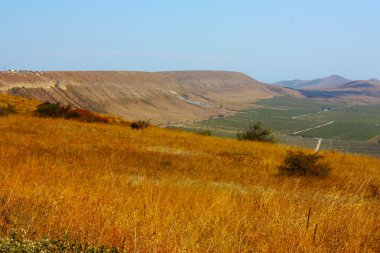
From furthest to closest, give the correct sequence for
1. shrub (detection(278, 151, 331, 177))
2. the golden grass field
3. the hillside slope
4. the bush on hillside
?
the hillside slope, the bush on hillside, shrub (detection(278, 151, 331, 177)), the golden grass field

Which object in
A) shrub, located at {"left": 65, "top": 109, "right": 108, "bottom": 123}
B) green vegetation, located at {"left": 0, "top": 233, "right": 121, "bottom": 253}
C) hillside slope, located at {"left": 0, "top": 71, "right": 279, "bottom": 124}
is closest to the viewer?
green vegetation, located at {"left": 0, "top": 233, "right": 121, "bottom": 253}

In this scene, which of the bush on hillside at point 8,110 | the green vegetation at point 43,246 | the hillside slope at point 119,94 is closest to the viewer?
the green vegetation at point 43,246

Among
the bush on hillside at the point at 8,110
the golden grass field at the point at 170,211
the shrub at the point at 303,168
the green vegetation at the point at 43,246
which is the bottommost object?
the shrub at the point at 303,168

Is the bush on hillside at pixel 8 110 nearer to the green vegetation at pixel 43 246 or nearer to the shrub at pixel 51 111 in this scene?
the shrub at pixel 51 111

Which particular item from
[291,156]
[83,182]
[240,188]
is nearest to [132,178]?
[83,182]

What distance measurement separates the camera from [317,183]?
1005 centimetres

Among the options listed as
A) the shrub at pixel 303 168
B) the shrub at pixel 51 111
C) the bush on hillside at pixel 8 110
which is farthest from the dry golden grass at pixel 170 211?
the shrub at pixel 51 111

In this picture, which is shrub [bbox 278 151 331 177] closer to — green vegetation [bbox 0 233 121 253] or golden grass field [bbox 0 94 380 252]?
golden grass field [bbox 0 94 380 252]

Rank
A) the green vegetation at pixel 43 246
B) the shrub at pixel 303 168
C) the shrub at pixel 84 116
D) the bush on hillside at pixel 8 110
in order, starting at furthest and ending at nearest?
the shrub at pixel 84 116 → the bush on hillside at pixel 8 110 → the shrub at pixel 303 168 → the green vegetation at pixel 43 246

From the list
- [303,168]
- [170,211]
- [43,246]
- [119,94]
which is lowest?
[303,168]

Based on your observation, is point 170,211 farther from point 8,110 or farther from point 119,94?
point 119,94

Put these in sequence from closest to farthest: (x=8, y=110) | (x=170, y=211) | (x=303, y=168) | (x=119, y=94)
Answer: (x=170, y=211) → (x=303, y=168) → (x=8, y=110) → (x=119, y=94)

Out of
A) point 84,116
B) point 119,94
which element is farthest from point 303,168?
point 119,94

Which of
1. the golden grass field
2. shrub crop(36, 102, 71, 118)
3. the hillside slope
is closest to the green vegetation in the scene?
the golden grass field
